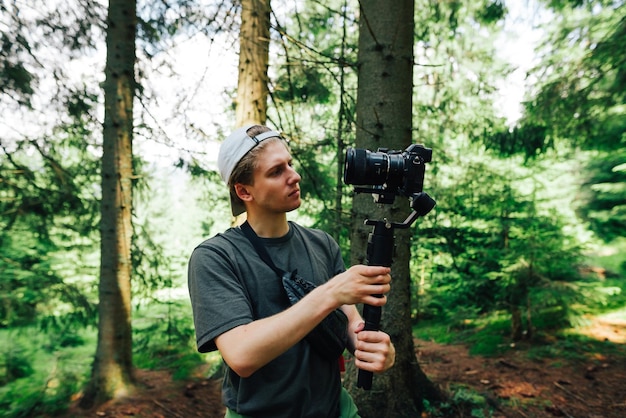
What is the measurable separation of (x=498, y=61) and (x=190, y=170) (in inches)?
286

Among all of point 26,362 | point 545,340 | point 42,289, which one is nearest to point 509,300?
point 545,340

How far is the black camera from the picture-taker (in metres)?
1.51

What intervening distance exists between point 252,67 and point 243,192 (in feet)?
10.5

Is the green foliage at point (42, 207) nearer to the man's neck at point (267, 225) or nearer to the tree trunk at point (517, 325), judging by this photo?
the man's neck at point (267, 225)

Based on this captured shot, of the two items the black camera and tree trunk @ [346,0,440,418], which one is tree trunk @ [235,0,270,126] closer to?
tree trunk @ [346,0,440,418]

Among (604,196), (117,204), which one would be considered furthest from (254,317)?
(604,196)

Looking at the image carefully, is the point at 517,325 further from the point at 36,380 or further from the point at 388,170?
the point at 36,380

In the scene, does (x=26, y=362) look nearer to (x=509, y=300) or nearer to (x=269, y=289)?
(x=269, y=289)

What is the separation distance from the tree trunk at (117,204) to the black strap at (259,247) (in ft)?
12.7

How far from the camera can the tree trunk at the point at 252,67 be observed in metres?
4.47

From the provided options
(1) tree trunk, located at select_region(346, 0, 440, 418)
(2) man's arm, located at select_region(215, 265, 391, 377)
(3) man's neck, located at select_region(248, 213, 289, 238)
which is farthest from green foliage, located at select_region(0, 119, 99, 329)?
(2) man's arm, located at select_region(215, 265, 391, 377)

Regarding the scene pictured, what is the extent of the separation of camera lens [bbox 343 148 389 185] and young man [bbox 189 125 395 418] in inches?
11.8

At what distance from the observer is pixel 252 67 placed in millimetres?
4547

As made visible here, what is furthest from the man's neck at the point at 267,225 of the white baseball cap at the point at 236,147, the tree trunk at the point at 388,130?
the tree trunk at the point at 388,130
